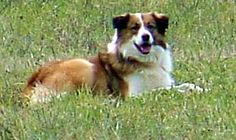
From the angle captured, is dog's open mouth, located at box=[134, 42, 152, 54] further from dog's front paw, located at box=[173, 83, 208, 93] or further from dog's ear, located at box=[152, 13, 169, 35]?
dog's front paw, located at box=[173, 83, 208, 93]

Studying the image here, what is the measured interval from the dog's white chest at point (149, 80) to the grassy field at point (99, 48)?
14cm

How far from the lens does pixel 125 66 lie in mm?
9617

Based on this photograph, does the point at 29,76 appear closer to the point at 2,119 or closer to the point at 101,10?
the point at 2,119

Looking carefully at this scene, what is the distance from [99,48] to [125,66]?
1652 millimetres

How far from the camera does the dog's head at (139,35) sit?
9523 mm

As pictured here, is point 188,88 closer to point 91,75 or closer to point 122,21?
point 91,75

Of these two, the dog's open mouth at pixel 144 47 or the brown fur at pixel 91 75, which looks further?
the dog's open mouth at pixel 144 47

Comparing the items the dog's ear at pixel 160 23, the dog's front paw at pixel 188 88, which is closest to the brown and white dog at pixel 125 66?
the dog's ear at pixel 160 23

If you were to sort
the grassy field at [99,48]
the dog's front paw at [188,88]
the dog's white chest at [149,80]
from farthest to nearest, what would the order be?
the dog's white chest at [149,80]
the dog's front paw at [188,88]
the grassy field at [99,48]

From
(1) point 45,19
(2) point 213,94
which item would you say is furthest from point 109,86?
(1) point 45,19

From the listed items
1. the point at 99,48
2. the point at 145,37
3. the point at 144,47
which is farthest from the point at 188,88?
the point at 99,48

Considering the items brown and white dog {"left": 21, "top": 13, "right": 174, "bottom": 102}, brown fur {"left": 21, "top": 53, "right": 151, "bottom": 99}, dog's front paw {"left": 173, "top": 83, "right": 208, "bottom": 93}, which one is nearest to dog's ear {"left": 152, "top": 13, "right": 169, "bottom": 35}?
brown and white dog {"left": 21, "top": 13, "right": 174, "bottom": 102}

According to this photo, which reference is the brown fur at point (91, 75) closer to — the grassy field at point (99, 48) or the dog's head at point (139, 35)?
the dog's head at point (139, 35)

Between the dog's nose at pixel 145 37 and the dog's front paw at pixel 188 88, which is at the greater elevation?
the dog's nose at pixel 145 37
